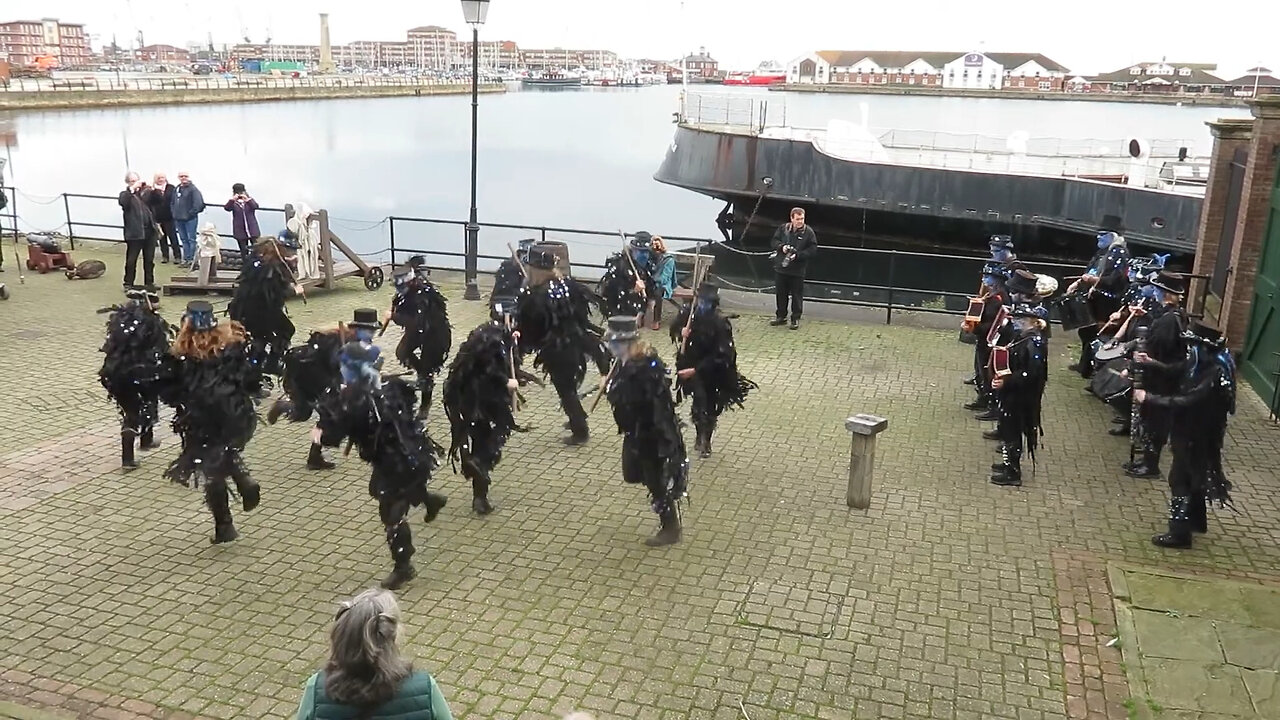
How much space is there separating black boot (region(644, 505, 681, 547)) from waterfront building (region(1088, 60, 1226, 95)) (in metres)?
112

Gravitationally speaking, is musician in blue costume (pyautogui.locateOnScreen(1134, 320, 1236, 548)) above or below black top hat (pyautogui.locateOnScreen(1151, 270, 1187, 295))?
below

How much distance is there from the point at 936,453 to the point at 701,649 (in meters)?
4.42

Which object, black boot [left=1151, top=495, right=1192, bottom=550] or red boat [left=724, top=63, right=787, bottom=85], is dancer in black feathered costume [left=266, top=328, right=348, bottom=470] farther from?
red boat [left=724, top=63, right=787, bottom=85]

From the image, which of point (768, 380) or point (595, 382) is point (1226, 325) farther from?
point (595, 382)

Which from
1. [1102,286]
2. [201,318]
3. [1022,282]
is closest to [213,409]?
[201,318]

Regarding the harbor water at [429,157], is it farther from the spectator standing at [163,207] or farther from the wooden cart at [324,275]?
the wooden cart at [324,275]

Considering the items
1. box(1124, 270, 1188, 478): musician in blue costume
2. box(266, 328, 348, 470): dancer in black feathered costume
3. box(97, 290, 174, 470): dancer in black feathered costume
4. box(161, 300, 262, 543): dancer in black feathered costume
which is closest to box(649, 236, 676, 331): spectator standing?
box(266, 328, 348, 470): dancer in black feathered costume

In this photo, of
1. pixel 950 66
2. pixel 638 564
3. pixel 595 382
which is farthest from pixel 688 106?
pixel 950 66

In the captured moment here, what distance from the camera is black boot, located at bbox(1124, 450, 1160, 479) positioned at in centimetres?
898

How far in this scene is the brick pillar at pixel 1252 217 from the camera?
1173cm

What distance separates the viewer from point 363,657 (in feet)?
10.8

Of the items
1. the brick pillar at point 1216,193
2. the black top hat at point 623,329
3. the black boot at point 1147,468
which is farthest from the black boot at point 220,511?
the brick pillar at point 1216,193

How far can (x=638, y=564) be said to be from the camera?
721 centimetres

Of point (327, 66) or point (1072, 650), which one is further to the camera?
point (327, 66)
